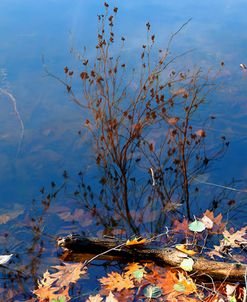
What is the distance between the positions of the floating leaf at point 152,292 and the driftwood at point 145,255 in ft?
0.76

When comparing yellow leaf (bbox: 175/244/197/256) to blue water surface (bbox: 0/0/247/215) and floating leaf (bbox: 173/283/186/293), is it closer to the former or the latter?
floating leaf (bbox: 173/283/186/293)

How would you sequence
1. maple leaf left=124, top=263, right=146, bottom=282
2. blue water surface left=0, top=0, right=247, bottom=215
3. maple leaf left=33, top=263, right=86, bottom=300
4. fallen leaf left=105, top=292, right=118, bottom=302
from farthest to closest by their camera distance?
blue water surface left=0, top=0, right=247, bottom=215
maple leaf left=124, top=263, right=146, bottom=282
maple leaf left=33, top=263, right=86, bottom=300
fallen leaf left=105, top=292, right=118, bottom=302

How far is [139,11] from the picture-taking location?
7480 millimetres

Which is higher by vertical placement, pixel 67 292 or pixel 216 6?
pixel 216 6

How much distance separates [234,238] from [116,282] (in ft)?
A: 2.96

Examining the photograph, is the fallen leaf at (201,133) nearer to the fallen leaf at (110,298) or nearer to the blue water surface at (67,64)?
the blue water surface at (67,64)

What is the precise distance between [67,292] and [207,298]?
86 centimetres

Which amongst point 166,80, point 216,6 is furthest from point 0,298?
point 216,6

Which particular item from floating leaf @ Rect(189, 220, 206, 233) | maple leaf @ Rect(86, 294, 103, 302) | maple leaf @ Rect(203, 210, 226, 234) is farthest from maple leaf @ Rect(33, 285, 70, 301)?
maple leaf @ Rect(203, 210, 226, 234)

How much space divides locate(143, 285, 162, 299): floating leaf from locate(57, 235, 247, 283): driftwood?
0.76 feet

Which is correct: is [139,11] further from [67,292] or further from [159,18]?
[67,292]

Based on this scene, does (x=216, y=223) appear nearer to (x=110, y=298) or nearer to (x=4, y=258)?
(x=110, y=298)

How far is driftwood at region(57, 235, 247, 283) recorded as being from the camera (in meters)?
2.92

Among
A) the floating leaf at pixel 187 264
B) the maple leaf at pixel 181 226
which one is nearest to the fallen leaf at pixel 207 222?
the maple leaf at pixel 181 226
